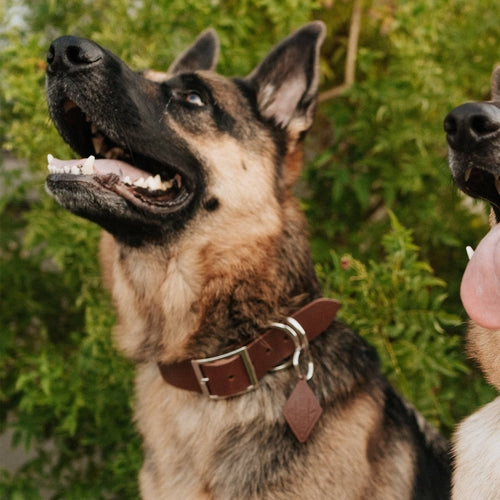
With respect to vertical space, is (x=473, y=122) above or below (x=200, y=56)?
above

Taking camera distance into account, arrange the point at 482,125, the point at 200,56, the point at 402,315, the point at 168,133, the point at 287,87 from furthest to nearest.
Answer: the point at 200,56, the point at 402,315, the point at 287,87, the point at 168,133, the point at 482,125

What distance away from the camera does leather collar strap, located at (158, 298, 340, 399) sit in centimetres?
233

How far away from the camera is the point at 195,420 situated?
Answer: 2.40 m

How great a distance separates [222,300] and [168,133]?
0.65 m

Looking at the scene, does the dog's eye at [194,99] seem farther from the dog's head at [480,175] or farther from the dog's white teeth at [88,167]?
the dog's head at [480,175]

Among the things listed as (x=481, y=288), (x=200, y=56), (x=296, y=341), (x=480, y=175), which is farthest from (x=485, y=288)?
(x=200, y=56)

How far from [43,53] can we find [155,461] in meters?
2.52

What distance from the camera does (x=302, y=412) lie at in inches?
89.7

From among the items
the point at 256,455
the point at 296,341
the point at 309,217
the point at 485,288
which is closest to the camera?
the point at 485,288

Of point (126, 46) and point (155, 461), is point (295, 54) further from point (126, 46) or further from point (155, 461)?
point (155, 461)

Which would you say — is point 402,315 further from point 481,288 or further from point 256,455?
point 481,288

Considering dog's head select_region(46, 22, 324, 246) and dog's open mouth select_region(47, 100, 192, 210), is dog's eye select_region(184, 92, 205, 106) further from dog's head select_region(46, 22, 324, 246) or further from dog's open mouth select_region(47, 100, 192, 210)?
dog's open mouth select_region(47, 100, 192, 210)

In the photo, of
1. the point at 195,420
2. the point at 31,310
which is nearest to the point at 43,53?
the point at 31,310

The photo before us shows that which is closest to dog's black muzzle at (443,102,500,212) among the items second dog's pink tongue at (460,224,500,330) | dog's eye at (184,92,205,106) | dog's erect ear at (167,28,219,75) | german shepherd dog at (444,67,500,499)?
german shepherd dog at (444,67,500,499)
